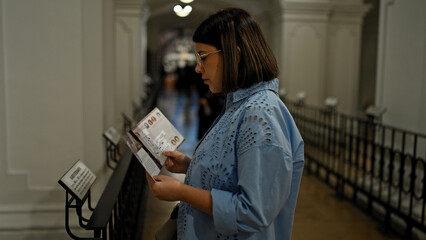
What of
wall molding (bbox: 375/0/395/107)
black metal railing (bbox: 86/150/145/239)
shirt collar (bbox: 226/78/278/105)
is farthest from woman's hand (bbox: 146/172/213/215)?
wall molding (bbox: 375/0/395/107)

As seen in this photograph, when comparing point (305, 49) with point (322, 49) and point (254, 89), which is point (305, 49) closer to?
point (322, 49)

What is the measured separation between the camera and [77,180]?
2.22 meters

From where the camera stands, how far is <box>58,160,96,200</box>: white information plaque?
2100mm

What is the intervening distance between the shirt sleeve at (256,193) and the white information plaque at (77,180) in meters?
0.89

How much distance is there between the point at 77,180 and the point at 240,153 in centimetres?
107

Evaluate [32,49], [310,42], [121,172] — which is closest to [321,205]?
[121,172]

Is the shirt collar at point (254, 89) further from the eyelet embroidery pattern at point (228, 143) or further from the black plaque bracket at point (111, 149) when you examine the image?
the black plaque bracket at point (111, 149)

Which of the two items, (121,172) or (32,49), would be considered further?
(32,49)

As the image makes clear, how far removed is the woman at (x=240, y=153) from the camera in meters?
1.47

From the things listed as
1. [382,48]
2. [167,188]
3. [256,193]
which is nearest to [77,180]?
[167,188]

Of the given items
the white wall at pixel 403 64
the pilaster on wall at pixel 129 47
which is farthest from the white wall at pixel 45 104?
the pilaster on wall at pixel 129 47

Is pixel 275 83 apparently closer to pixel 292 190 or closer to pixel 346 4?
pixel 292 190

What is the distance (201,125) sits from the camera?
729 centimetres

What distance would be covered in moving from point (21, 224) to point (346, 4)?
910cm
